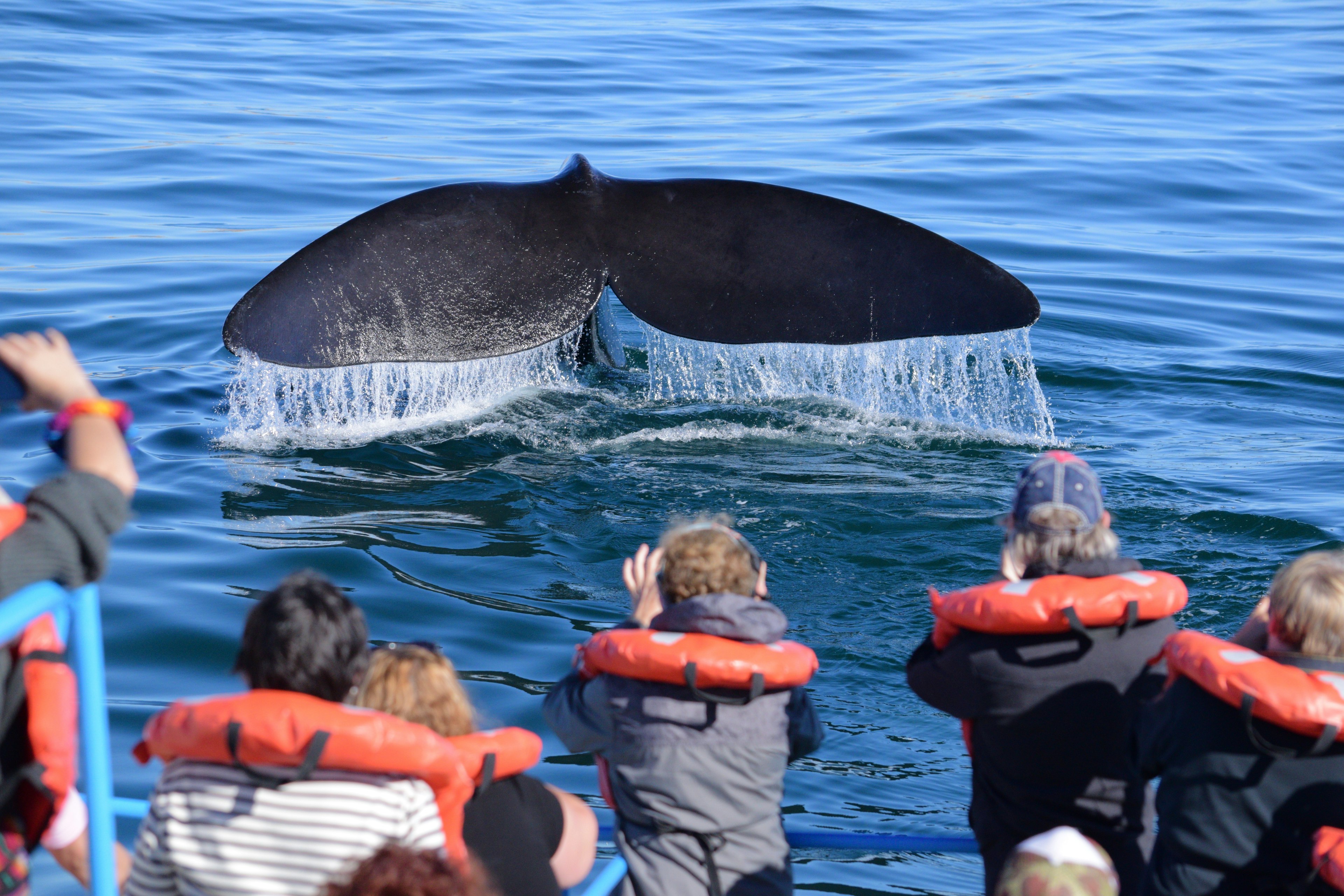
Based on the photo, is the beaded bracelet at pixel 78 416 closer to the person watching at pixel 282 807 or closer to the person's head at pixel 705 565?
the person watching at pixel 282 807

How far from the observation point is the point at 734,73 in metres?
20.6

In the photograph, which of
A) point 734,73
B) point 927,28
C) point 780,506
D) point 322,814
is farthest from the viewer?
point 927,28

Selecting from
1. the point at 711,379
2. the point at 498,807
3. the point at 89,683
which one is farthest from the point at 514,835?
the point at 711,379

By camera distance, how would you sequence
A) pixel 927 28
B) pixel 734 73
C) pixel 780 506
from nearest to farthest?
pixel 780 506 < pixel 734 73 < pixel 927 28

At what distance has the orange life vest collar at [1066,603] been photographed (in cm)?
299

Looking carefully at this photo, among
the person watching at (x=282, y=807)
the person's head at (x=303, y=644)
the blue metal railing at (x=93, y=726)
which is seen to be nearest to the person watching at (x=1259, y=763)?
the person watching at (x=282, y=807)

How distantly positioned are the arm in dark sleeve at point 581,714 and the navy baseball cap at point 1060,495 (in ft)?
3.30

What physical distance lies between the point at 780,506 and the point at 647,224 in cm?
164

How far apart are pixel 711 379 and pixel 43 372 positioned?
592cm

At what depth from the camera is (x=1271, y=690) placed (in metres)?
2.65

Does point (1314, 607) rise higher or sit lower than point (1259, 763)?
higher

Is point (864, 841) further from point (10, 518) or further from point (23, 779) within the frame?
point (10, 518)

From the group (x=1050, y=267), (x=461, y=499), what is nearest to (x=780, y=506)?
(x=461, y=499)

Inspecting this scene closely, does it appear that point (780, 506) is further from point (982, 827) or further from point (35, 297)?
point (35, 297)
